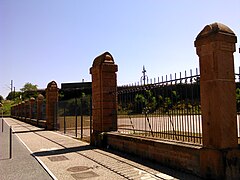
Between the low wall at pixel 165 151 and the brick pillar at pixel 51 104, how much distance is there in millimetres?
12618

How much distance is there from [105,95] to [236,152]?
6.07 metres

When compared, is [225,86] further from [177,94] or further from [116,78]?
[116,78]

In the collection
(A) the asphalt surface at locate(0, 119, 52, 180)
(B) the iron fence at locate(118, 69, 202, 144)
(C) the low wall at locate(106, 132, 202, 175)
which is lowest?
(A) the asphalt surface at locate(0, 119, 52, 180)

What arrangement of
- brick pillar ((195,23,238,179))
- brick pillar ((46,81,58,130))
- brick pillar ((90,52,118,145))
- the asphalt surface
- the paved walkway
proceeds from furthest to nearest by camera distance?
brick pillar ((46,81,58,130)) < brick pillar ((90,52,118,145)) < the asphalt surface < the paved walkway < brick pillar ((195,23,238,179))

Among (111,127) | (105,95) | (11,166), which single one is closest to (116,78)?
(105,95)

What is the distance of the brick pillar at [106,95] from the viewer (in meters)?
10.8

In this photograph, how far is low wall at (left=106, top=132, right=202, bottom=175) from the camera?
19.5ft

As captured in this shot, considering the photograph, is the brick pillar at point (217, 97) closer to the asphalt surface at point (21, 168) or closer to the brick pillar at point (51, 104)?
the asphalt surface at point (21, 168)

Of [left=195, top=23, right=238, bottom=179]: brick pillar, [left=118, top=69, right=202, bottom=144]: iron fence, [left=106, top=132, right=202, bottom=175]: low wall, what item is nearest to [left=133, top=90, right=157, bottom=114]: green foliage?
[left=118, top=69, right=202, bottom=144]: iron fence

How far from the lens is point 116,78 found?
1109cm

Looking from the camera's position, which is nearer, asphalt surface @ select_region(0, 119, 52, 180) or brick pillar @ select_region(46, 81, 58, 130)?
asphalt surface @ select_region(0, 119, 52, 180)

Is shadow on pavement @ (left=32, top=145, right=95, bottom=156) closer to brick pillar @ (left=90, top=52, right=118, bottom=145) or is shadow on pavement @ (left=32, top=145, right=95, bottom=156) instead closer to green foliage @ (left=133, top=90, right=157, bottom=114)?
brick pillar @ (left=90, top=52, right=118, bottom=145)

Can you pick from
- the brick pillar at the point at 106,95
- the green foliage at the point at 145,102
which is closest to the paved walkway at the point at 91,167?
the brick pillar at the point at 106,95

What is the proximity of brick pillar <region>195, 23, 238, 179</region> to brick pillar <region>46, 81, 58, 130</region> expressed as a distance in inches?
653
